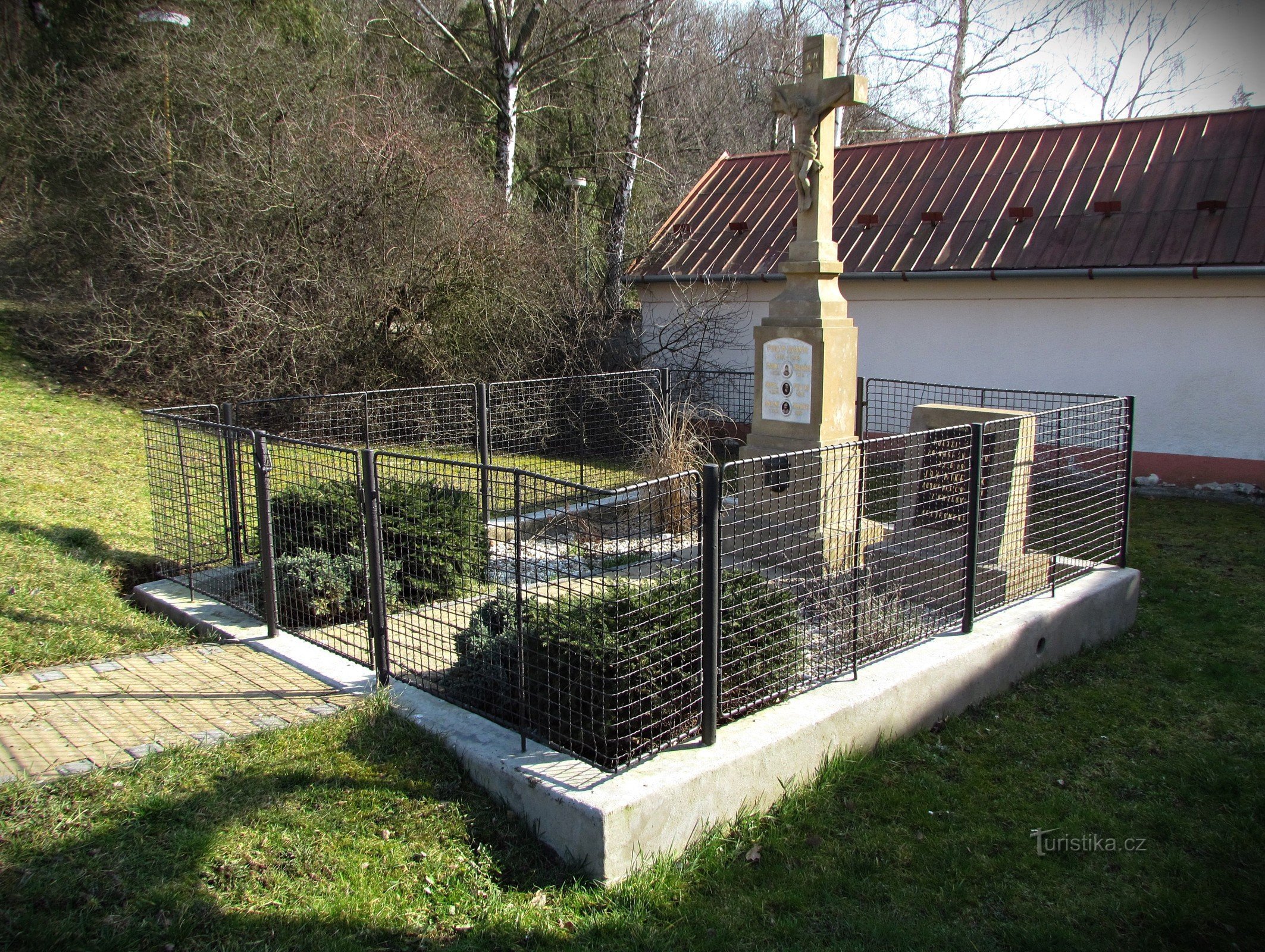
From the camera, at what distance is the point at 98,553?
23.3ft

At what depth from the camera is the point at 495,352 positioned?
13.3m

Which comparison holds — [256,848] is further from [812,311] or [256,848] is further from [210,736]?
[812,311]

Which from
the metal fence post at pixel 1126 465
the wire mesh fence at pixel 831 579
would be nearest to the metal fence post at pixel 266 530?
the wire mesh fence at pixel 831 579

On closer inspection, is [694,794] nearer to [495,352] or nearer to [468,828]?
[468,828]

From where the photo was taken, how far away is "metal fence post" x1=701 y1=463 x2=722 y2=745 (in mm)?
3816

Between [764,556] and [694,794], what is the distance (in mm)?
1211

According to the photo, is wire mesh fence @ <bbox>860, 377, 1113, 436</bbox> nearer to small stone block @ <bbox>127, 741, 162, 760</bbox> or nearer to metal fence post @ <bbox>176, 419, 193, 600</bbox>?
metal fence post @ <bbox>176, 419, 193, 600</bbox>

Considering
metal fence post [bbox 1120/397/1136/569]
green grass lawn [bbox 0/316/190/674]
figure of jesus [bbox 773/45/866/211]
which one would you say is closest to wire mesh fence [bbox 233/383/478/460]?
green grass lawn [bbox 0/316/190/674]

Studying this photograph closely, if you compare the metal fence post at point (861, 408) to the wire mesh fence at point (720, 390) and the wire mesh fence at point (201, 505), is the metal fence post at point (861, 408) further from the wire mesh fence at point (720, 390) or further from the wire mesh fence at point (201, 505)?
the wire mesh fence at point (201, 505)

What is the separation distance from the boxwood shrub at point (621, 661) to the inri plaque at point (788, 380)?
3.51 meters

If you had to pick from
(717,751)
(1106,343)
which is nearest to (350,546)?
(717,751)

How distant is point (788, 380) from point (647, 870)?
5067mm

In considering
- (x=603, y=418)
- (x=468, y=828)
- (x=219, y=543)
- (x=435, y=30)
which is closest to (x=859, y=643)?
(x=468, y=828)

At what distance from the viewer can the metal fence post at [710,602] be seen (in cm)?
382
